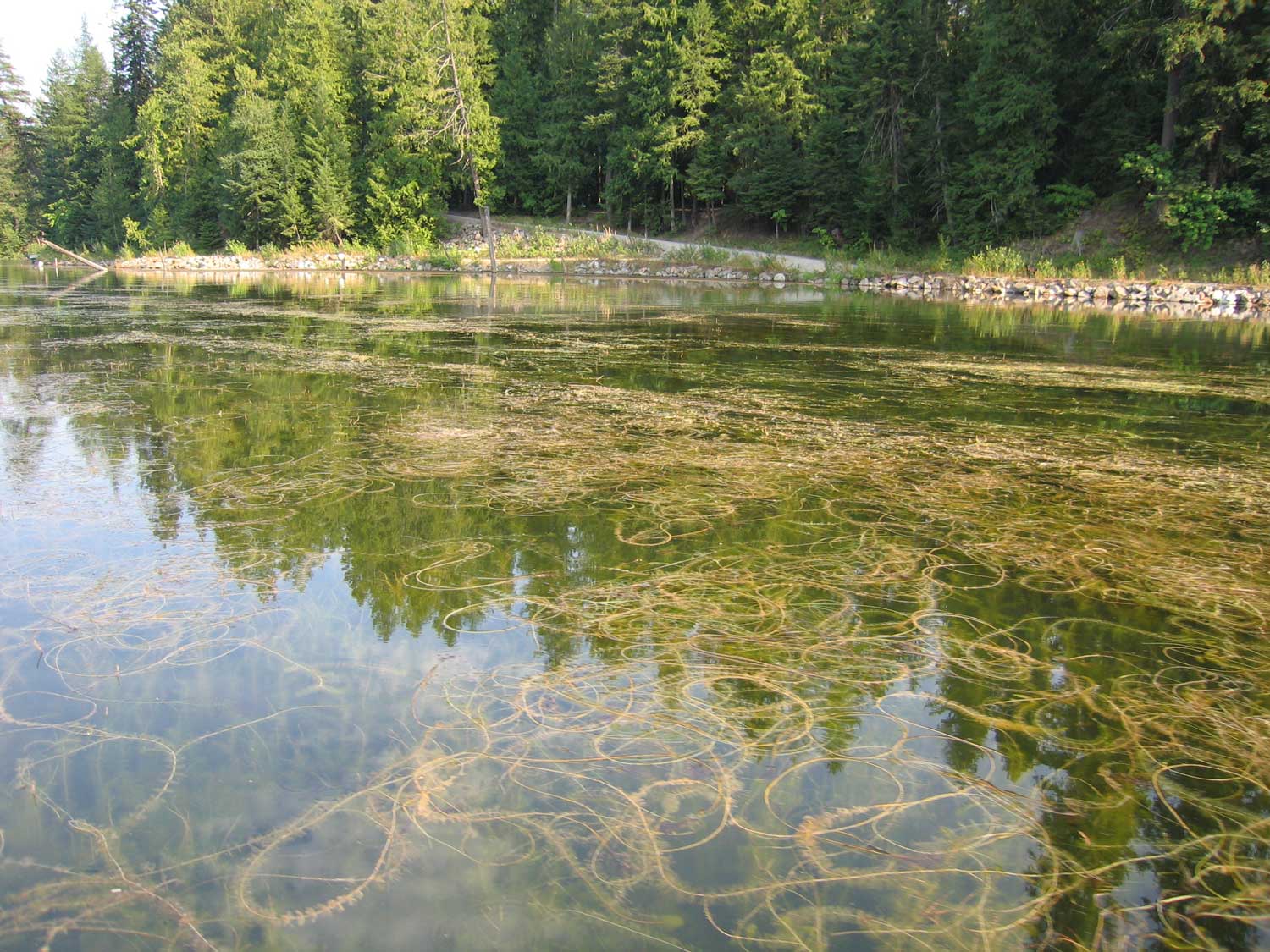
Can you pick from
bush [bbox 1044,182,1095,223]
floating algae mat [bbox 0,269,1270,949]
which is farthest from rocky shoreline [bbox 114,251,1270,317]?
floating algae mat [bbox 0,269,1270,949]

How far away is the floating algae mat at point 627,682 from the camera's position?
2.00 m

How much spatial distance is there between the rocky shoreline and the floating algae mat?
14.9 meters

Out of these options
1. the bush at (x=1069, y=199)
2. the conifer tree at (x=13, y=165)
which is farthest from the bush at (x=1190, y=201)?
the conifer tree at (x=13, y=165)

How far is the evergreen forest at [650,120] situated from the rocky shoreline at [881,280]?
8.64 feet

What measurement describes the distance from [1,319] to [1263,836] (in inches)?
637

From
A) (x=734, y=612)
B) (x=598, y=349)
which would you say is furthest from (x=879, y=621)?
(x=598, y=349)

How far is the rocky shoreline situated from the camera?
19.2m

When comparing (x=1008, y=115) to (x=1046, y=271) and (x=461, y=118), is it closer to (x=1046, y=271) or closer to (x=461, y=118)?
(x=1046, y=271)

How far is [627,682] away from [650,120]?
35.2m

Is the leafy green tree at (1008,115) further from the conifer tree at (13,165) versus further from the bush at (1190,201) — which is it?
the conifer tree at (13,165)

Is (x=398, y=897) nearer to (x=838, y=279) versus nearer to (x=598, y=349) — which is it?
(x=598, y=349)

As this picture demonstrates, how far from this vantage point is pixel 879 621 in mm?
3430

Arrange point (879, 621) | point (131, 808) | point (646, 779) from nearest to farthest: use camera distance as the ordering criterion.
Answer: point (131, 808)
point (646, 779)
point (879, 621)

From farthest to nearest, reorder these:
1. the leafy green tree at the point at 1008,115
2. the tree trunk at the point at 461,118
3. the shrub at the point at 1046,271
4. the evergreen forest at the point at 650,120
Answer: the tree trunk at the point at 461,118 → the leafy green tree at the point at 1008,115 → the evergreen forest at the point at 650,120 → the shrub at the point at 1046,271
